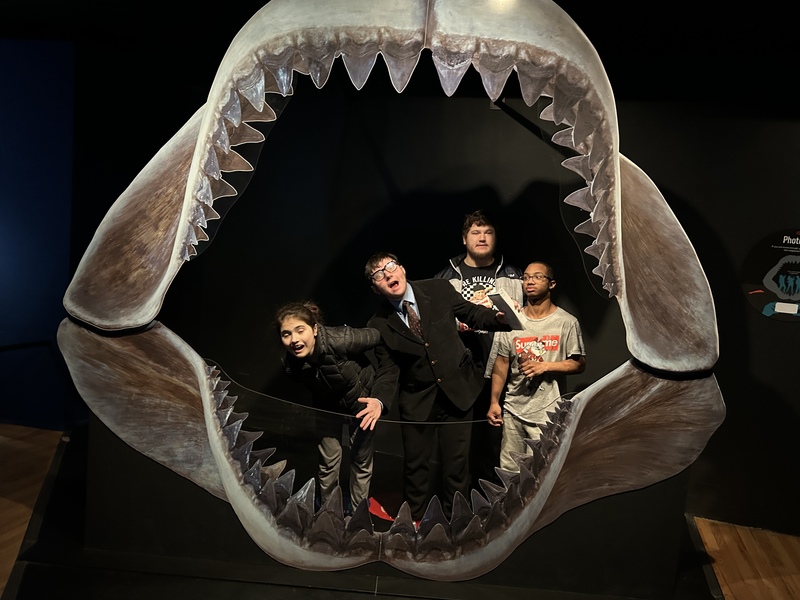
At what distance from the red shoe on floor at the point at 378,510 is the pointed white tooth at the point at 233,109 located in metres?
0.81

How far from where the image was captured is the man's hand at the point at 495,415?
148 centimetres

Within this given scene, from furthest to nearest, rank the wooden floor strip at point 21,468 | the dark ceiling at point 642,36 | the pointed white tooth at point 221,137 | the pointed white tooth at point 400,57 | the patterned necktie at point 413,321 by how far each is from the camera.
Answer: the wooden floor strip at point 21,468
the dark ceiling at point 642,36
the patterned necktie at point 413,321
the pointed white tooth at point 221,137
the pointed white tooth at point 400,57

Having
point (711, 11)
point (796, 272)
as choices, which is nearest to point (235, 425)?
point (711, 11)

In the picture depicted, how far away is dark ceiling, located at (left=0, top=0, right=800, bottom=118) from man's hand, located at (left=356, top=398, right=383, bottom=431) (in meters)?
1.00

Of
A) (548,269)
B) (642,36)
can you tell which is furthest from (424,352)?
(642,36)

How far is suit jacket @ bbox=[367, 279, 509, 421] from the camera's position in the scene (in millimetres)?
1563

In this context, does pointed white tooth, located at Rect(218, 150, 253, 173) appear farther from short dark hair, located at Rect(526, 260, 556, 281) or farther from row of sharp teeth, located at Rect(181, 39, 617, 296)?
short dark hair, located at Rect(526, 260, 556, 281)

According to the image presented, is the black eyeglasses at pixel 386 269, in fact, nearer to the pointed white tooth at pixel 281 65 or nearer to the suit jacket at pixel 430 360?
the suit jacket at pixel 430 360

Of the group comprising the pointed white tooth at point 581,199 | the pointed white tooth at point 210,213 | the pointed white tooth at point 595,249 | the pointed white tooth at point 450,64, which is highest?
the pointed white tooth at point 450,64

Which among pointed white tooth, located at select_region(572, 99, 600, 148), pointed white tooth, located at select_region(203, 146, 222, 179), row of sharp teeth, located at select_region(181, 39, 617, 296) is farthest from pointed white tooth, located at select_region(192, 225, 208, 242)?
pointed white tooth, located at select_region(572, 99, 600, 148)

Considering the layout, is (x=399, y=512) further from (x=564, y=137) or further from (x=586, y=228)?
(x=564, y=137)

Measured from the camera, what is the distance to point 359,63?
1.29 metres

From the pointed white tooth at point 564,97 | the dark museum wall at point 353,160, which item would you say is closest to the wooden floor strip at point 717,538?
the dark museum wall at point 353,160

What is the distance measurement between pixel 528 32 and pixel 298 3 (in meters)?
0.41
